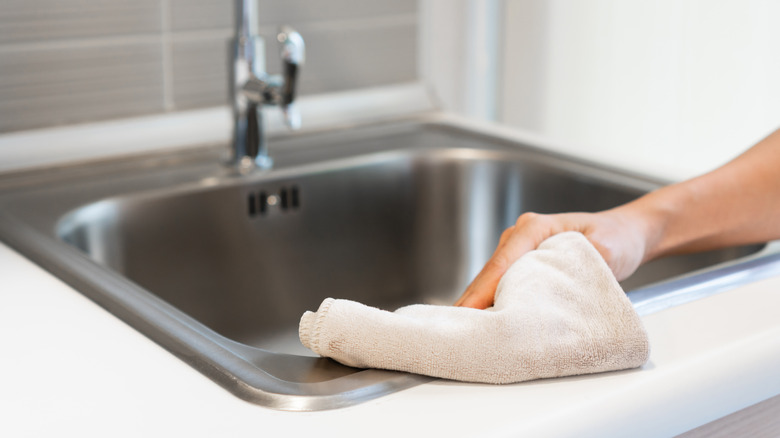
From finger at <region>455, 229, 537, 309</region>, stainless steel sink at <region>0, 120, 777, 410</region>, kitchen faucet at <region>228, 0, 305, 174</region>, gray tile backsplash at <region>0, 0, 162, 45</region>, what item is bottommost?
stainless steel sink at <region>0, 120, 777, 410</region>

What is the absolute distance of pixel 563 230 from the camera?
0.65 m

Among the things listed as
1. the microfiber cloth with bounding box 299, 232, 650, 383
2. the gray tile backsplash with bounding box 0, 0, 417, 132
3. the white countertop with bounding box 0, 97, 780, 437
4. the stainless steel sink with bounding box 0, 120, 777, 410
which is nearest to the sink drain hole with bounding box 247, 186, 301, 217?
the stainless steel sink with bounding box 0, 120, 777, 410

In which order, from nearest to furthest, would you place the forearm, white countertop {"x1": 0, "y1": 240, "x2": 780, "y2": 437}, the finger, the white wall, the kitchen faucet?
white countertop {"x1": 0, "y1": 240, "x2": 780, "y2": 437}, the finger, the forearm, the kitchen faucet, the white wall

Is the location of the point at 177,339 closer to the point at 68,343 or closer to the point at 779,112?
the point at 68,343

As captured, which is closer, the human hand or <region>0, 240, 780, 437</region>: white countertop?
<region>0, 240, 780, 437</region>: white countertop

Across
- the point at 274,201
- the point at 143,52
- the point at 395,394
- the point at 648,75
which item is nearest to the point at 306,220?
the point at 274,201

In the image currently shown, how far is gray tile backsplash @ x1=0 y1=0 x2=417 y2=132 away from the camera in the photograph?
0.96 metres

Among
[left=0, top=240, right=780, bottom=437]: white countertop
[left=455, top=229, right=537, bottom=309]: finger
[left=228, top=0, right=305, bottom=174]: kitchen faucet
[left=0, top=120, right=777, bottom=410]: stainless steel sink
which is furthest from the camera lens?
[left=228, top=0, right=305, bottom=174]: kitchen faucet

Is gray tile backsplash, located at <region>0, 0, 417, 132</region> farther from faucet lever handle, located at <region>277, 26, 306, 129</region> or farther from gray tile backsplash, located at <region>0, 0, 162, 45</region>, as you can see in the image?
faucet lever handle, located at <region>277, 26, 306, 129</region>

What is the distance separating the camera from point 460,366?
490mm

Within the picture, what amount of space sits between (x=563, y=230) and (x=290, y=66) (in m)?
0.43

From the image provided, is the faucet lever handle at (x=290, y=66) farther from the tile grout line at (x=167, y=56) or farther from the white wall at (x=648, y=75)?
the white wall at (x=648, y=75)

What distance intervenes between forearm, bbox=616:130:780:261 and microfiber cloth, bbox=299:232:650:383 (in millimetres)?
226

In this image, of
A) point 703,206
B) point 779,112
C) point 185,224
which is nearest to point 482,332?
point 703,206
